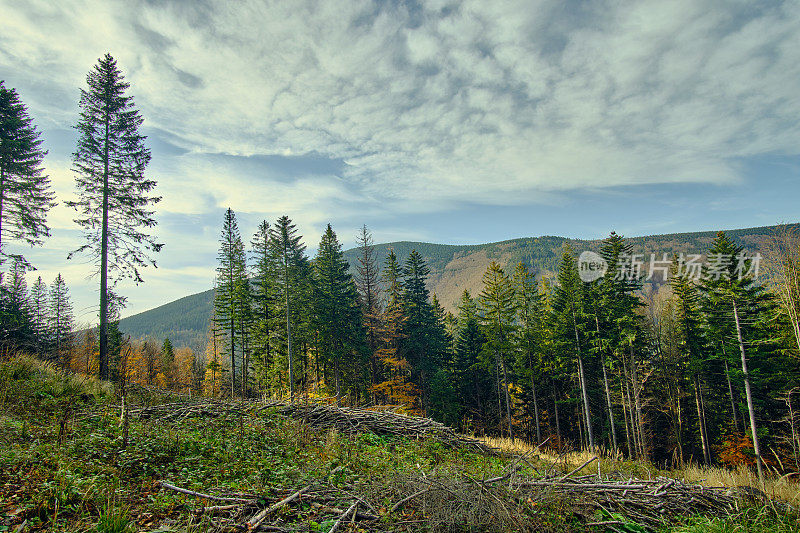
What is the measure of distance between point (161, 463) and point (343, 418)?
16.7 feet

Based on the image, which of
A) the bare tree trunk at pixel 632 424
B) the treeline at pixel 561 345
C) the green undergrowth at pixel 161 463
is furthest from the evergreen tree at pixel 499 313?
the green undergrowth at pixel 161 463


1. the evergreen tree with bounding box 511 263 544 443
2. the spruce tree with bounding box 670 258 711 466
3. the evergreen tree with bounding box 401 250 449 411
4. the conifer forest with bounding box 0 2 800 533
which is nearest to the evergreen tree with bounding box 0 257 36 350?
the conifer forest with bounding box 0 2 800 533

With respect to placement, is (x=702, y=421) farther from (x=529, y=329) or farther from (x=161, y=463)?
(x=161, y=463)

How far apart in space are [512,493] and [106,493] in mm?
5371

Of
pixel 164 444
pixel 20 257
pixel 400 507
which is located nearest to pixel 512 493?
pixel 400 507

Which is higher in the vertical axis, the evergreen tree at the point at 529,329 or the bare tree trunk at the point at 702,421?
the evergreen tree at the point at 529,329

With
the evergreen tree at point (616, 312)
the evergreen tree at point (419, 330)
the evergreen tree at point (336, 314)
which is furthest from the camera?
the evergreen tree at point (419, 330)

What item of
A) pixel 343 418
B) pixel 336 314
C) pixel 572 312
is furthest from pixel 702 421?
pixel 343 418

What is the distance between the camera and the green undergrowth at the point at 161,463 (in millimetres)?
4031

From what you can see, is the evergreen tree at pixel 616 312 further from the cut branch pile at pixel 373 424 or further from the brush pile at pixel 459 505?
the brush pile at pixel 459 505

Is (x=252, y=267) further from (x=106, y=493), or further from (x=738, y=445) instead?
(x=738, y=445)

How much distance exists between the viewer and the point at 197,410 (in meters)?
9.48

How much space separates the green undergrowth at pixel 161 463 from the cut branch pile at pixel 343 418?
461 millimetres

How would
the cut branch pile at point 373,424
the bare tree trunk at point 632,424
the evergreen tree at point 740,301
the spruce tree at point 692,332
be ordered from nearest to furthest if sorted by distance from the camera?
the cut branch pile at point 373,424
the evergreen tree at point 740,301
the spruce tree at point 692,332
the bare tree trunk at point 632,424
